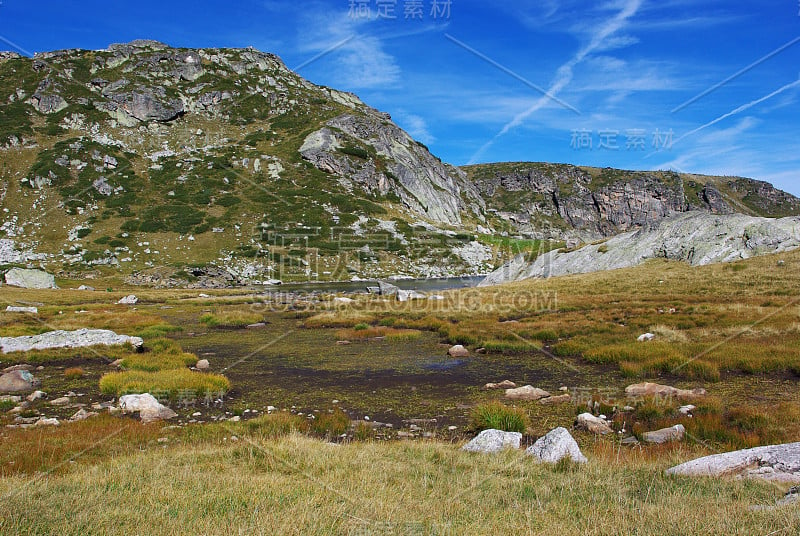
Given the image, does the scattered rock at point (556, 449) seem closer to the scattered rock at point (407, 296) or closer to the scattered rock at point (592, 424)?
the scattered rock at point (592, 424)

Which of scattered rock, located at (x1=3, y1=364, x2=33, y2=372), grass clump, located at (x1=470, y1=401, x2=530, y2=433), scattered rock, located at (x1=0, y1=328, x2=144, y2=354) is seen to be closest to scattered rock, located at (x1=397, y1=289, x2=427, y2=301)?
scattered rock, located at (x1=0, y1=328, x2=144, y2=354)

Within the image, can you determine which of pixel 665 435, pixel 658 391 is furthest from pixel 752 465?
pixel 658 391

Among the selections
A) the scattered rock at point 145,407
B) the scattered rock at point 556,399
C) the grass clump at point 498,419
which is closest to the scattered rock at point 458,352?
the scattered rock at point 556,399

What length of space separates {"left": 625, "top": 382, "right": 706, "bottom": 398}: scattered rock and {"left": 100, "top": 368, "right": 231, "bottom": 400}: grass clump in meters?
13.4

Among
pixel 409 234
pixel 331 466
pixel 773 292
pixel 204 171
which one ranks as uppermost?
pixel 204 171

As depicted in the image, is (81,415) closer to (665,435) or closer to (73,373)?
(73,373)

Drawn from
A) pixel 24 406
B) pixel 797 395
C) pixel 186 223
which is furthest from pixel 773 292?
pixel 186 223

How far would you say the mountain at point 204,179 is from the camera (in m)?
83.5

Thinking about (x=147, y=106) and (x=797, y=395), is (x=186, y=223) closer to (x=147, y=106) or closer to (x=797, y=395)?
(x=147, y=106)

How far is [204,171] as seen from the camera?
11056 centimetres

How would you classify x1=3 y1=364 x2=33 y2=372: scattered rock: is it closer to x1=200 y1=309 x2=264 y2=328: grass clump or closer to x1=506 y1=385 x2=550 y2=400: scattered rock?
x1=200 y1=309 x2=264 y2=328: grass clump

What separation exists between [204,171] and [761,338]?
381 feet

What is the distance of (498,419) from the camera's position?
10.6 m

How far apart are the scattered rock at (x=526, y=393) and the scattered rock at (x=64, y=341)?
1906cm
